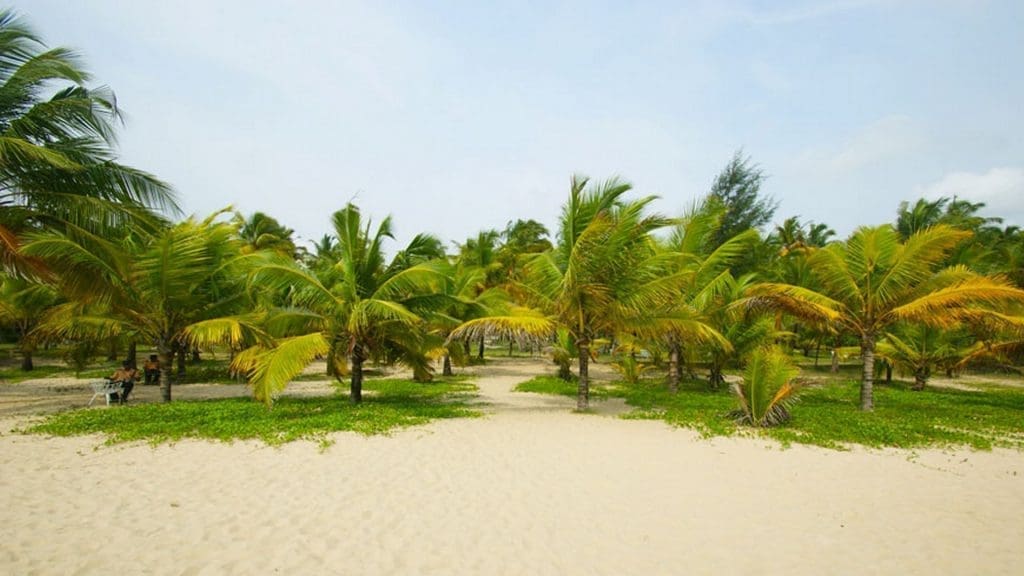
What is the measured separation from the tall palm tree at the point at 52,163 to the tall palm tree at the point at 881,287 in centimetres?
1473

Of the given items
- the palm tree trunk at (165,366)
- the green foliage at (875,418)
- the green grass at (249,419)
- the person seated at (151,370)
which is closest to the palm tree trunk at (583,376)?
the green foliage at (875,418)

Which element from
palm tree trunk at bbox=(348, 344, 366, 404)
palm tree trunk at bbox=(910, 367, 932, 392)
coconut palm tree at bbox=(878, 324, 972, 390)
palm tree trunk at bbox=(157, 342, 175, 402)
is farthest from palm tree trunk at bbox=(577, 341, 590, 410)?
palm tree trunk at bbox=(910, 367, 932, 392)

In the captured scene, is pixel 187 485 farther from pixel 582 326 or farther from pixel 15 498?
pixel 582 326

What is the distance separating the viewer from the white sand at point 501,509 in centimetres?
422

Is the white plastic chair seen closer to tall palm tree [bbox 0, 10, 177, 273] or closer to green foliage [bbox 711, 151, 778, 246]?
tall palm tree [bbox 0, 10, 177, 273]

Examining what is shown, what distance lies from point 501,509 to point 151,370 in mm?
14766

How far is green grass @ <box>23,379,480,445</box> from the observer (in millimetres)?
7945

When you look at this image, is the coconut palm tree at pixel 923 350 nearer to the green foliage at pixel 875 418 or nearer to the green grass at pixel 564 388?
the green foliage at pixel 875 418

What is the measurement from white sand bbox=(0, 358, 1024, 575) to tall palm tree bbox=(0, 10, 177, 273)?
4.57 m

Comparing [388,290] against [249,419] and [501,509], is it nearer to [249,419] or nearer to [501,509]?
[249,419]

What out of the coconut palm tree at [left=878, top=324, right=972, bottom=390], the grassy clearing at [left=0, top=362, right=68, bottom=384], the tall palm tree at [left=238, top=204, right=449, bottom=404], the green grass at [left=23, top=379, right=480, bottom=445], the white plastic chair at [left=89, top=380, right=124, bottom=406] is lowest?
the green grass at [left=23, top=379, right=480, bottom=445]

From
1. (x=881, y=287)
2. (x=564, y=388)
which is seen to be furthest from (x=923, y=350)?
(x=564, y=388)

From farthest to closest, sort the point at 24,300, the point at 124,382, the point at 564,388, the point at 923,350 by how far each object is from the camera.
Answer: the point at 24,300, the point at 923,350, the point at 564,388, the point at 124,382

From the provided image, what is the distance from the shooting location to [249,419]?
9.16 metres
